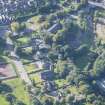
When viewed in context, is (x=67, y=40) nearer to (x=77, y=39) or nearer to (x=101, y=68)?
(x=77, y=39)

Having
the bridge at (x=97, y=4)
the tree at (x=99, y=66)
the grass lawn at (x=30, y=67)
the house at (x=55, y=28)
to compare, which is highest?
the bridge at (x=97, y=4)

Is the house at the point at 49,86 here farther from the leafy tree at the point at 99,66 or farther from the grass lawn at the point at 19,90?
the leafy tree at the point at 99,66

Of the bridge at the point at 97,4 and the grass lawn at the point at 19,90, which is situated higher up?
the bridge at the point at 97,4

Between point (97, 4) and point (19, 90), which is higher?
point (97, 4)

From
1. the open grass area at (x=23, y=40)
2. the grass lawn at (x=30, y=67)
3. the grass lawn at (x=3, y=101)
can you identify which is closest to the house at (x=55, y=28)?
the open grass area at (x=23, y=40)

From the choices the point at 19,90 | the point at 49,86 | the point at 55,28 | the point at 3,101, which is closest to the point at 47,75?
the point at 49,86

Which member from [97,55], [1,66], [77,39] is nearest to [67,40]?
[77,39]

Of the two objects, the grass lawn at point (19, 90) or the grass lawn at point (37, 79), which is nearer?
the grass lawn at point (19, 90)

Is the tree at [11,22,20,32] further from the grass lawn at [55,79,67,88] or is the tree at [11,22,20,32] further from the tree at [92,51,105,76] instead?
the tree at [92,51,105,76]

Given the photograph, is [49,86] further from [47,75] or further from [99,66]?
[99,66]
